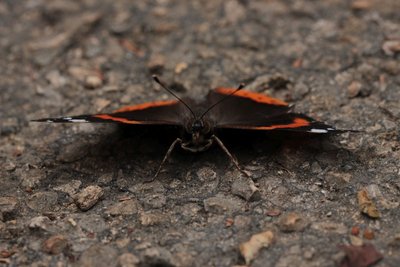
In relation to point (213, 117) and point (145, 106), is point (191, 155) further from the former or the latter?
point (145, 106)

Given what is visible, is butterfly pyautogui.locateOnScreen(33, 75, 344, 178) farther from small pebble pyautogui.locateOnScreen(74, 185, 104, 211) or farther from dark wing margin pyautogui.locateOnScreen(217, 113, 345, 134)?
small pebble pyautogui.locateOnScreen(74, 185, 104, 211)

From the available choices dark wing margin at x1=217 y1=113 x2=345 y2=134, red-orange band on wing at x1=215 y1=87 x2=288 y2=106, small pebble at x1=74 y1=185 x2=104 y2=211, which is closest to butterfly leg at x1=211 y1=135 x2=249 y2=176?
dark wing margin at x1=217 y1=113 x2=345 y2=134

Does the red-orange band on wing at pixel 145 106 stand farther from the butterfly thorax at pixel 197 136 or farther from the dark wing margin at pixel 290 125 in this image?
the dark wing margin at pixel 290 125

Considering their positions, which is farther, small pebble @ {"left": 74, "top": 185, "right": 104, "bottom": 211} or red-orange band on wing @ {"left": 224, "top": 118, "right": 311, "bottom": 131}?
red-orange band on wing @ {"left": 224, "top": 118, "right": 311, "bottom": 131}

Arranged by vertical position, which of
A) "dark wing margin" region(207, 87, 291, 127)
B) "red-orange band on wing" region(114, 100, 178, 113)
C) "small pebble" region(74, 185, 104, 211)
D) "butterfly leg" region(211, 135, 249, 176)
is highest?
"dark wing margin" region(207, 87, 291, 127)

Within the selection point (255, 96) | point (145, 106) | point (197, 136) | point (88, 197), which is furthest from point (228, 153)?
point (88, 197)

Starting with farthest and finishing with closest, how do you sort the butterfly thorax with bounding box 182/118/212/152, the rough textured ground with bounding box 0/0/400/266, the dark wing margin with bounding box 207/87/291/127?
the dark wing margin with bounding box 207/87/291/127 → the butterfly thorax with bounding box 182/118/212/152 → the rough textured ground with bounding box 0/0/400/266

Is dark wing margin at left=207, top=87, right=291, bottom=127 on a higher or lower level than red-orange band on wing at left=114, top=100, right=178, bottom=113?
higher

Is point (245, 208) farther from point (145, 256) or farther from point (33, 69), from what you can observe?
point (33, 69)
